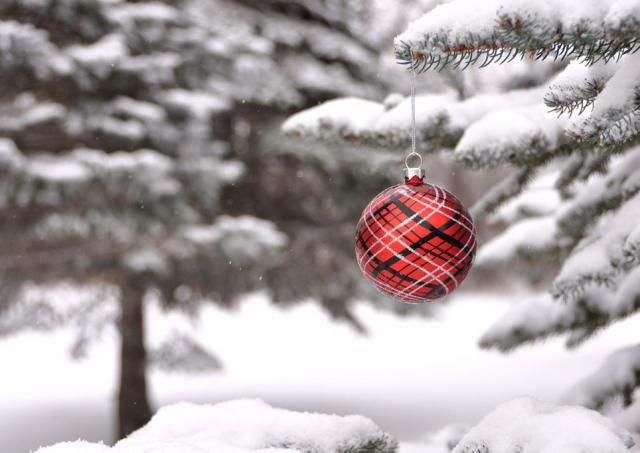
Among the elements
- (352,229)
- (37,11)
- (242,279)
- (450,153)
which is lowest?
(450,153)

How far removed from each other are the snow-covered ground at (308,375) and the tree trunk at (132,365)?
445mm

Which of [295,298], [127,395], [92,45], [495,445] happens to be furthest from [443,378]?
[495,445]

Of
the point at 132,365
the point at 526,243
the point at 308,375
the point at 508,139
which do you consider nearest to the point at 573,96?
the point at 508,139

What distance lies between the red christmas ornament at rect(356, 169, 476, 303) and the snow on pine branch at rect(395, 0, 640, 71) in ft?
1.86

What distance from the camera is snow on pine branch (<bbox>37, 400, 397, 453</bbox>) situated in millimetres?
1886

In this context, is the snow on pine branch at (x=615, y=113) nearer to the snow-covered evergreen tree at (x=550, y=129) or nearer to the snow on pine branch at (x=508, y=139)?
the snow-covered evergreen tree at (x=550, y=129)

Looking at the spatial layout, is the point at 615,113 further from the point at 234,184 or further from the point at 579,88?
the point at 234,184

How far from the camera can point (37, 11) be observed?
547cm

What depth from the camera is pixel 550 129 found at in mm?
2312

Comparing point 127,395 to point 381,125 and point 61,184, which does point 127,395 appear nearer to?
point 61,184

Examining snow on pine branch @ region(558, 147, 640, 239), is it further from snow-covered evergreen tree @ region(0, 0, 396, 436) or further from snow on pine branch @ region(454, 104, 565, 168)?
snow-covered evergreen tree @ region(0, 0, 396, 436)

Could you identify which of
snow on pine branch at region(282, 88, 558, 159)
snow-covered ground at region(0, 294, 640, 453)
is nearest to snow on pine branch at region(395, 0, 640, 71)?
snow on pine branch at region(282, 88, 558, 159)

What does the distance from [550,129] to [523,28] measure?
99 cm

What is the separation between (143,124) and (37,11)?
1248mm
